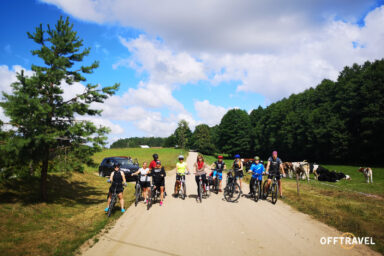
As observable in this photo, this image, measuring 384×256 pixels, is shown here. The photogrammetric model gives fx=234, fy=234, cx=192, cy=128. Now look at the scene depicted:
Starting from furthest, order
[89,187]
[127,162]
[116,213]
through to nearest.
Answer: [127,162] → [89,187] → [116,213]

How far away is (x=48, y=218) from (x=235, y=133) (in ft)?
207

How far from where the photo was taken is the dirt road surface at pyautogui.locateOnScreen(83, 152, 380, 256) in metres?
5.20

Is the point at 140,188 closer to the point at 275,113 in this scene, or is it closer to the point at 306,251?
the point at 306,251

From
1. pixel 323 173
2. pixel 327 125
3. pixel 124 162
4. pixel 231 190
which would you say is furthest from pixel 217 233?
pixel 327 125

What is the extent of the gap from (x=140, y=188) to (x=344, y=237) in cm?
790

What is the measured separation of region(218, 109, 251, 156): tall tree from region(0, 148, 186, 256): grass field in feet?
189

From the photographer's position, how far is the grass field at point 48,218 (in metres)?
5.70

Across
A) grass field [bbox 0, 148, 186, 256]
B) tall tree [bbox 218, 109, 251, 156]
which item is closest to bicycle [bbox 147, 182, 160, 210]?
grass field [bbox 0, 148, 186, 256]

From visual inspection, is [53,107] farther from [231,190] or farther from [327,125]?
[327,125]

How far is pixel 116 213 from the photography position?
8.62 meters

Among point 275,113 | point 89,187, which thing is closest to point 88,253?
point 89,187

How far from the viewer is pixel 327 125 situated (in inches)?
1617

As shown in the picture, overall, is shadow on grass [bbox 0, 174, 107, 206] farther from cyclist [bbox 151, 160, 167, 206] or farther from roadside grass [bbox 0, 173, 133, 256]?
cyclist [bbox 151, 160, 167, 206]

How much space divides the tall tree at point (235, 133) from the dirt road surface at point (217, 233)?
59.7 m
